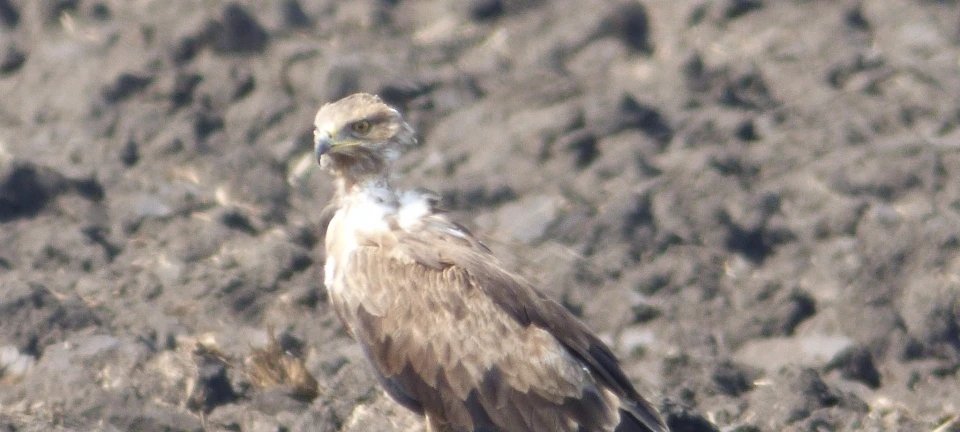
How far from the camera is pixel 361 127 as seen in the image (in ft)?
31.0

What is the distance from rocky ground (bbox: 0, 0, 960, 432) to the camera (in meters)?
9.60

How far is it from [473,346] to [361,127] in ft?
4.89

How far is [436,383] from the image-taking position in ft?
28.5

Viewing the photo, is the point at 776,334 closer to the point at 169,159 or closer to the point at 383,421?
the point at 383,421

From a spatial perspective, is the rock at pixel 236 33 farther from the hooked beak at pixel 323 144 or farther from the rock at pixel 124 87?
the hooked beak at pixel 323 144

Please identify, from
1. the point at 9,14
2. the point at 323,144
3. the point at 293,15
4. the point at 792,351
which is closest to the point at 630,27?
the point at 293,15

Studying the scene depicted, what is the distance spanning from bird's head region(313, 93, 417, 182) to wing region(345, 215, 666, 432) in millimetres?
808

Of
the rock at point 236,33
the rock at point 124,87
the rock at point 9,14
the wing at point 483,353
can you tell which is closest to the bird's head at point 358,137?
the wing at point 483,353

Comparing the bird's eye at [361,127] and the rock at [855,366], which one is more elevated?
the bird's eye at [361,127]

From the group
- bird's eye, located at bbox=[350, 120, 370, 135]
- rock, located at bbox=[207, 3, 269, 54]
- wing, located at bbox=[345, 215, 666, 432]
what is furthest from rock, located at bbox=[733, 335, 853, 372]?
rock, located at bbox=[207, 3, 269, 54]

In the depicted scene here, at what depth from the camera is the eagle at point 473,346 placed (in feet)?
28.0

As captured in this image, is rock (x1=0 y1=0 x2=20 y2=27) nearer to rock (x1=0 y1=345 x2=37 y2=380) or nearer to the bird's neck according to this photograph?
rock (x1=0 y1=345 x2=37 y2=380)

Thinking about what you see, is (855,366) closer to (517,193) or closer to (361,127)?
(517,193)

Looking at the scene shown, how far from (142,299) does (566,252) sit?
2.64 meters
